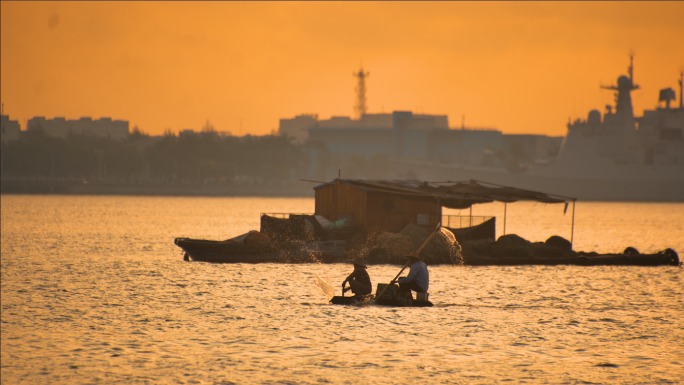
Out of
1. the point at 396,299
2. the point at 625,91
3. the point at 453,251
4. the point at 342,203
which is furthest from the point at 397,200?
the point at 625,91

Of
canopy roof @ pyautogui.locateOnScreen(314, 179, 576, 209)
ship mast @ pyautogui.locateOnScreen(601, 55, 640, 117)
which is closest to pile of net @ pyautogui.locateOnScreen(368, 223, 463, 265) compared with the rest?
canopy roof @ pyautogui.locateOnScreen(314, 179, 576, 209)

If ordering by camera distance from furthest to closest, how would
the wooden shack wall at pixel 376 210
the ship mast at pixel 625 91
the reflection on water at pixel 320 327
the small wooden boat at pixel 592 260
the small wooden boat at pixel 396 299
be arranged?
1. the ship mast at pixel 625 91
2. the wooden shack wall at pixel 376 210
3. the small wooden boat at pixel 592 260
4. the small wooden boat at pixel 396 299
5. the reflection on water at pixel 320 327

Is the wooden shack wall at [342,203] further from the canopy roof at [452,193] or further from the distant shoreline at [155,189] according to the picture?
the distant shoreline at [155,189]

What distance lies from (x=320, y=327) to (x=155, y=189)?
16522 centimetres

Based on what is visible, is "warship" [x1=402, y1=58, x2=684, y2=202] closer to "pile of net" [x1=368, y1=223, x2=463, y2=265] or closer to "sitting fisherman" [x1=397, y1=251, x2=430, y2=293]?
"pile of net" [x1=368, y1=223, x2=463, y2=265]

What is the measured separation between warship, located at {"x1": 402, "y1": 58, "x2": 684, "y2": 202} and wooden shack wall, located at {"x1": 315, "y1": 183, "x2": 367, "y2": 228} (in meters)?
127

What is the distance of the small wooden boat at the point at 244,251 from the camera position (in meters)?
36.8

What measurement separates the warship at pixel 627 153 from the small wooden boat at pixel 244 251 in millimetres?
132736

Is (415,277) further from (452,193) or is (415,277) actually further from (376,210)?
(376,210)

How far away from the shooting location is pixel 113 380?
16.1 metres

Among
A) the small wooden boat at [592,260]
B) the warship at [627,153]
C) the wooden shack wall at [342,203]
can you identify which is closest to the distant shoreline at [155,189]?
the warship at [627,153]

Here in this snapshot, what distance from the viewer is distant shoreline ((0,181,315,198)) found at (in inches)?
7023

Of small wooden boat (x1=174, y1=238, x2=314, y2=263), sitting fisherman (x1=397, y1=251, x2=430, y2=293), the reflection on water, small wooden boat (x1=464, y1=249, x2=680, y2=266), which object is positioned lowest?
the reflection on water

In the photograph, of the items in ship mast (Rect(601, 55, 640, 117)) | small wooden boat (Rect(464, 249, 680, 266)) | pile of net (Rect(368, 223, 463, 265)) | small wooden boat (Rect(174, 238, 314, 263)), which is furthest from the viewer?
ship mast (Rect(601, 55, 640, 117))
